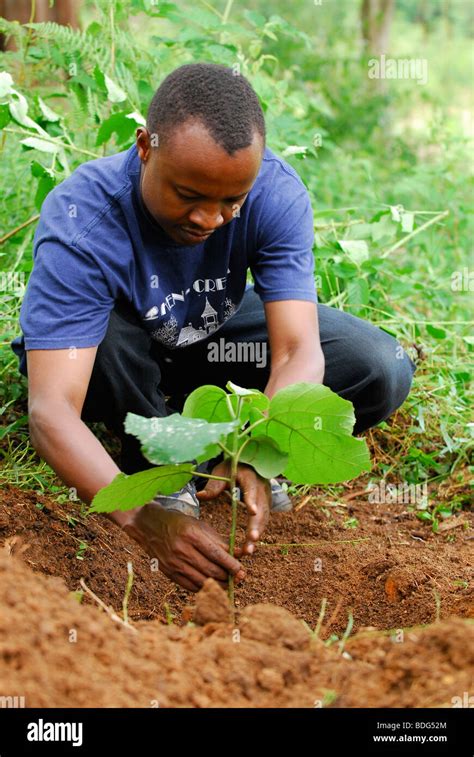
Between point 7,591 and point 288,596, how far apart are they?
99 cm

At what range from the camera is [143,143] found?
2.15 metres

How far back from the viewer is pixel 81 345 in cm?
211

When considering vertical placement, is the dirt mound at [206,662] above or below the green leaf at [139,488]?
below

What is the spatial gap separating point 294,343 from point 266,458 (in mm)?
581

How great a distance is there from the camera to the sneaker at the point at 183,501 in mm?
2471

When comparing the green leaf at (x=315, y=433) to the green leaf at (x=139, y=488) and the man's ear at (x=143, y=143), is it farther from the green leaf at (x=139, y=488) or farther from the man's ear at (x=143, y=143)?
the man's ear at (x=143, y=143)

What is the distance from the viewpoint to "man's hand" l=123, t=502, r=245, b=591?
1.80 metres

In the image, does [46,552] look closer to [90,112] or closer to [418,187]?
[90,112]

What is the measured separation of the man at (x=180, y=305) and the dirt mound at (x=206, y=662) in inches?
13.0

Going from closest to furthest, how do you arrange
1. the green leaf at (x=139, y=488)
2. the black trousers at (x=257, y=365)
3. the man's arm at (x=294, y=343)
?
the green leaf at (x=139, y=488)
the man's arm at (x=294, y=343)
the black trousers at (x=257, y=365)
